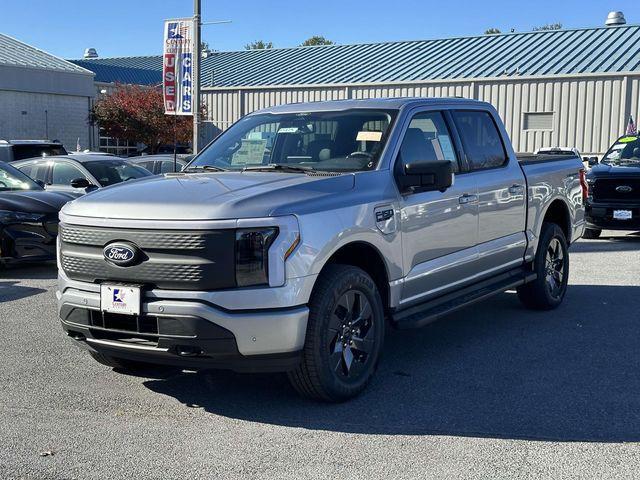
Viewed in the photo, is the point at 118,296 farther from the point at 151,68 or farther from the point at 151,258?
the point at 151,68

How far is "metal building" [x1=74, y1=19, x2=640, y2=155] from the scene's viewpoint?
29.9 metres

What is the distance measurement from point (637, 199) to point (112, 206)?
11.2 metres

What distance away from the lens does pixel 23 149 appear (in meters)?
16.3

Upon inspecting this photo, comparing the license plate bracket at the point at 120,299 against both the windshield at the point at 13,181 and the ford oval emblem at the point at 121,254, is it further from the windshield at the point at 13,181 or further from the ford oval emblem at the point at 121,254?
the windshield at the point at 13,181

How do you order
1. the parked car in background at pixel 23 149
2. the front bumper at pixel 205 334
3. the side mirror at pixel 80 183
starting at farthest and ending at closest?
the parked car in background at pixel 23 149
the side mirror at pixel 80 183
the front bumper at pixel 205 334

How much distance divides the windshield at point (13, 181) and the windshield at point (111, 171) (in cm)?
121

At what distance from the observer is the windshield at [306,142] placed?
5980mm

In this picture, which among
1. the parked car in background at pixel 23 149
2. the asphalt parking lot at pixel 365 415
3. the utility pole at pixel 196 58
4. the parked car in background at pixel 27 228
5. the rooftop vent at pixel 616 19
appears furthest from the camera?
the rooftop vent at pixel 616 19

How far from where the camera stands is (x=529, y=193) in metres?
7.72

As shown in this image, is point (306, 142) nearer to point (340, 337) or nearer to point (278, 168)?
point (278, 168)

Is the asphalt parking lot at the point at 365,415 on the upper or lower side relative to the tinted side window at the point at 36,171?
lower

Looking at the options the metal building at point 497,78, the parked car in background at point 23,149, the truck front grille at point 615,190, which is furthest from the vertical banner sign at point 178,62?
the metal building at point 497,78

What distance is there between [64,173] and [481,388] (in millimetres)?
9462

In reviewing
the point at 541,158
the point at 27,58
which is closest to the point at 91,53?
the point at 27,58
